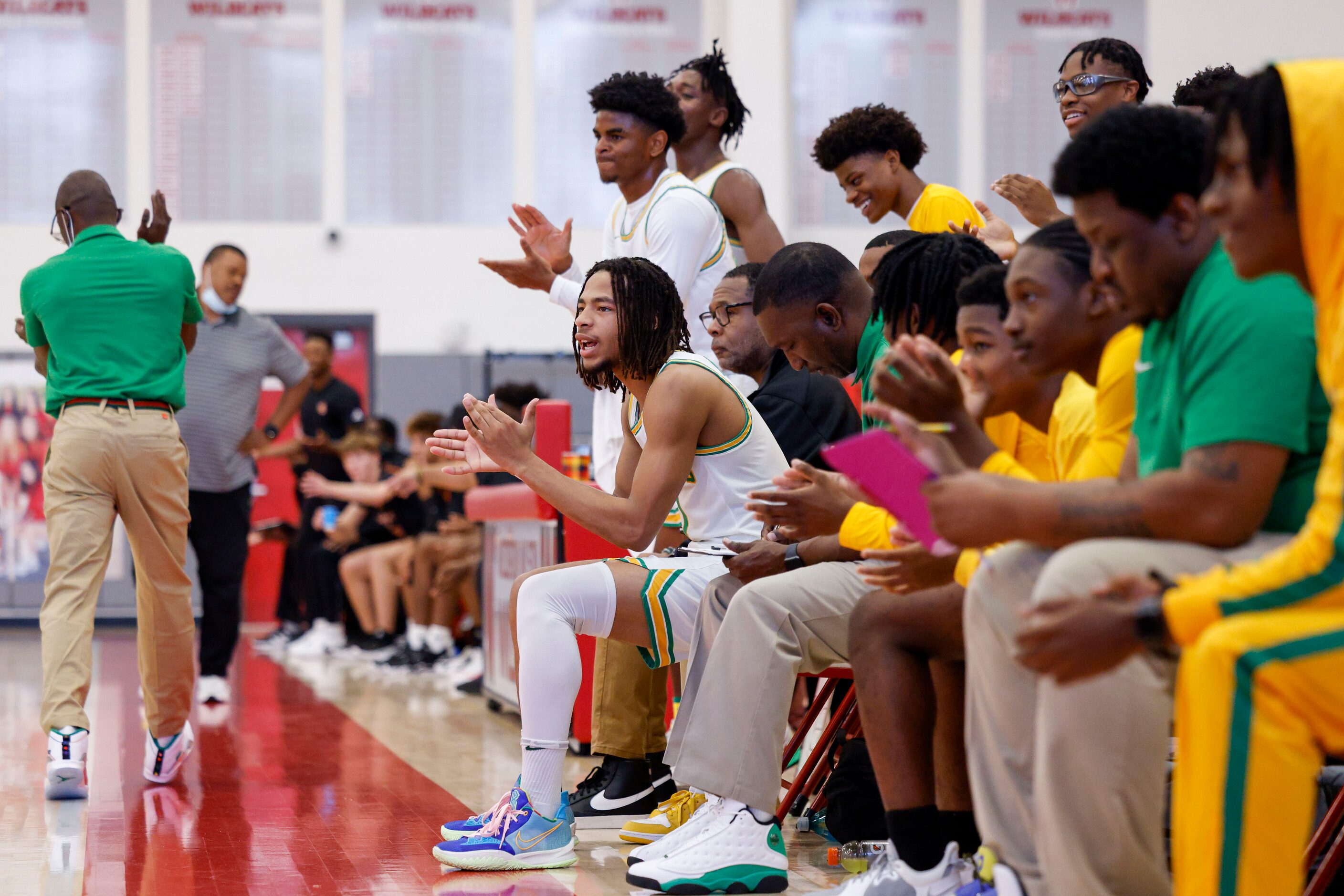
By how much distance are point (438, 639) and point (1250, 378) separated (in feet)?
18.6

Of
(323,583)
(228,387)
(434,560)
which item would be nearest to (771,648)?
(228,387)

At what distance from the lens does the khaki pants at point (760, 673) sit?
7.65 ft

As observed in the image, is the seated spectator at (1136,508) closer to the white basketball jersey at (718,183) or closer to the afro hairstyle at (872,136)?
the afro hairstyle at (872,136)

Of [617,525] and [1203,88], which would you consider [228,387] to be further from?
[1203,88]

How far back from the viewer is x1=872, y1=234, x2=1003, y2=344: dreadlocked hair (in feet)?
7.32

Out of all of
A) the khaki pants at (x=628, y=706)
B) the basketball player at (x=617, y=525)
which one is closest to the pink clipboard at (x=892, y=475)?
the basketball player at (x=617, y=525)

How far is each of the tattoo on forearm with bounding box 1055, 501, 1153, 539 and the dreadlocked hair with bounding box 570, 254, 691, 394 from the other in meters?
1.46

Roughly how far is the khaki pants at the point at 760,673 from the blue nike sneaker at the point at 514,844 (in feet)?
1.29

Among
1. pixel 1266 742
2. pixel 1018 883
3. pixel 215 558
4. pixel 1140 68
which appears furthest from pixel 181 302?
pixel 1266 742

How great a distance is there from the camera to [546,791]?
2648 millimetres

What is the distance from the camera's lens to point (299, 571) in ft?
26.5

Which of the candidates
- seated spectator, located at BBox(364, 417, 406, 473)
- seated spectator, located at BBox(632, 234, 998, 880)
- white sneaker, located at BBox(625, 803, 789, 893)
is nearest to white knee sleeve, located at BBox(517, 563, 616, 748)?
seated spectator, located at BBox(632, 234, 998, 880)

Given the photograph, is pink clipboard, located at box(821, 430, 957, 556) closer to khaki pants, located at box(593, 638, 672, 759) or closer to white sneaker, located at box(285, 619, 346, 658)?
khaki pants, located at box(593, 638, 672, 759)

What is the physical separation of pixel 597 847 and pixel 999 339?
1.45 meters
